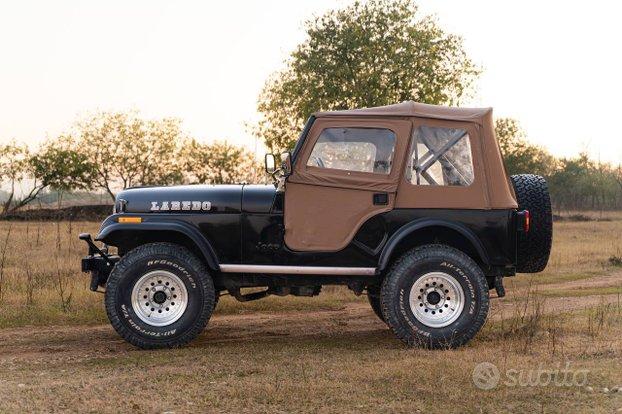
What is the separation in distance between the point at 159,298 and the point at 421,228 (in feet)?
9.80

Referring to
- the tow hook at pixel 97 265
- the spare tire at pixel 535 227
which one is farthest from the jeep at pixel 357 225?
the tow hook at pixel 97 265

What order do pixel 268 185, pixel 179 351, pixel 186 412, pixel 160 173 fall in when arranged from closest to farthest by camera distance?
pixel 186 412 → pixel 179 351 → pixel 268 185 → pixel 160 173

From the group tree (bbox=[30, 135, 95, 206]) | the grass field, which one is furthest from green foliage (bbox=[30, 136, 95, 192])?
the grass field

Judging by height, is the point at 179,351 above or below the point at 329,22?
below

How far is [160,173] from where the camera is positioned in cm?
5925

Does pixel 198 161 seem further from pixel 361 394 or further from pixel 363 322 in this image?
pixel 361 394

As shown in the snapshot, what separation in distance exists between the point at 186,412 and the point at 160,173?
179 feet

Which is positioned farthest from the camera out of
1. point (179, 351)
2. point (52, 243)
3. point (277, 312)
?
point (52, 243)

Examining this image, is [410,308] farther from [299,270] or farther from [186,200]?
[186,200]

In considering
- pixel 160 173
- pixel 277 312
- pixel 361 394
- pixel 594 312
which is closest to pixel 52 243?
pixel 277 312

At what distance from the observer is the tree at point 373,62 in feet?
111

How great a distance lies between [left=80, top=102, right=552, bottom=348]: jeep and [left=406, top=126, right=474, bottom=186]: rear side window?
0.04 feet

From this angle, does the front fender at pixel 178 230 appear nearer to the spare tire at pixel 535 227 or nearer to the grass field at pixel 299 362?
the grass field at pixel 299 362

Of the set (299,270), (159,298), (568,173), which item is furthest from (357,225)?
(568,173)
